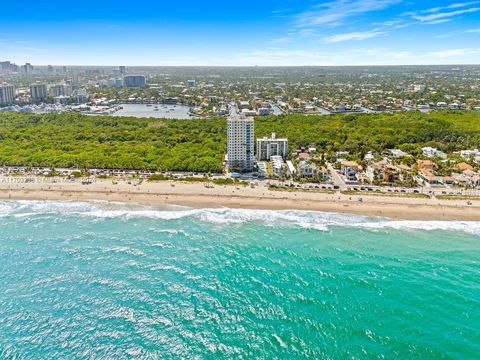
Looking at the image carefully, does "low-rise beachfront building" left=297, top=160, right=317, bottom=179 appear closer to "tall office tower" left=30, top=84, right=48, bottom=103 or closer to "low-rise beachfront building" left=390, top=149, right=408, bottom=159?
"low-rise beachfront building" left=390, top=149, right=408, bottom=159

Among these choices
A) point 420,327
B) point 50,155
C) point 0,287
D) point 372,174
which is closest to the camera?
point 420,327

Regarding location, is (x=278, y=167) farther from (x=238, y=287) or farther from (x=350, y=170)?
(x=238, y=287)

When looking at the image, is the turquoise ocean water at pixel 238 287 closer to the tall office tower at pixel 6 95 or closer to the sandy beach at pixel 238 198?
the sandy beach at pixel 238 198

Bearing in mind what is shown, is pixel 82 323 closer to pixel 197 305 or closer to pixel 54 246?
pixel 197 305

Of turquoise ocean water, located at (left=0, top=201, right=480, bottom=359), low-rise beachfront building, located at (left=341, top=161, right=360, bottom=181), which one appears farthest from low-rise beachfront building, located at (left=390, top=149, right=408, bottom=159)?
turquoise ocean water, located at (left=0, top=201, right=480, bottom=359)

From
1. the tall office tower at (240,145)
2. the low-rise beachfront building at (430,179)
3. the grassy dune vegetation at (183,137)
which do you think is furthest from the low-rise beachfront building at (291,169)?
the low-rise beachfront building at (430,179)

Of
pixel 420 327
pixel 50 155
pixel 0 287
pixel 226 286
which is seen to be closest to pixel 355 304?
pixel 420 327
